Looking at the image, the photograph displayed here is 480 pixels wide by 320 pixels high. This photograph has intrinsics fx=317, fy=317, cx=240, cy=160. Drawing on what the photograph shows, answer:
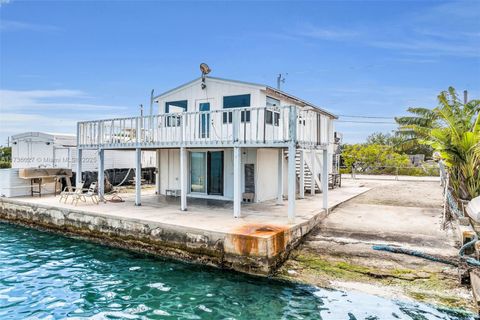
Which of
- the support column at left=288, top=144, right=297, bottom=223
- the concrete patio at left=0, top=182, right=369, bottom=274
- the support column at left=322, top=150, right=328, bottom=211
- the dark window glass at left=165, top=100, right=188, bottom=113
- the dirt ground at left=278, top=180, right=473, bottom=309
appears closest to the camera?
the dirt ground at left=278, top=180, right=473, bottom=309

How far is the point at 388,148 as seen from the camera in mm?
30938

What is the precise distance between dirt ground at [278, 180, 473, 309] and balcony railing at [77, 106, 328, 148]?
3.01 meters

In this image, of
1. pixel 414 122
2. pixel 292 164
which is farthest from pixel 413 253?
pixel 414 122

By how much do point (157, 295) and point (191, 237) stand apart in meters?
2.11

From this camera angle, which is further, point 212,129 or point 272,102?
point 272,102

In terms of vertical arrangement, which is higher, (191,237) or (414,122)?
(414,122)

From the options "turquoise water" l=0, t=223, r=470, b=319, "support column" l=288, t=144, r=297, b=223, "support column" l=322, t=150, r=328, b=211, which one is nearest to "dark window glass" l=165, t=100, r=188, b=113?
"support column" l=322, t=150, r=328, b=211

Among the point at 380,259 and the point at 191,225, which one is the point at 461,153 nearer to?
the point at 380,259

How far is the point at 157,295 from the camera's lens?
6566 millimetres

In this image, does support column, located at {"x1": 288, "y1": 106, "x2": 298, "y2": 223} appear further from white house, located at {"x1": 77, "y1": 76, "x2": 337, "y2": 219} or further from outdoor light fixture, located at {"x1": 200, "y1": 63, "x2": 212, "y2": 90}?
outdoor light fixture, located at {"x1": 200, "y1": 63, "x2": 212, "y2": 90}

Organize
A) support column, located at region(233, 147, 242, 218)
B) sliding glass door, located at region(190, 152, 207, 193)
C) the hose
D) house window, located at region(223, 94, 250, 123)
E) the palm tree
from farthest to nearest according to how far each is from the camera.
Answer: the palm tree, sliding glass door, located at region(190, 152, 207, 193), house window, located at region(223, 94, 250, 123), support column, located at region(233, 147, 242, 218), the hose

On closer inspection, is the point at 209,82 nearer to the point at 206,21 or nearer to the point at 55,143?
the point at 206,21

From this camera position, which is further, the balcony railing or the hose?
the balcony railing

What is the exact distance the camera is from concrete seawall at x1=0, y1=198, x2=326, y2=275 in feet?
24.7
